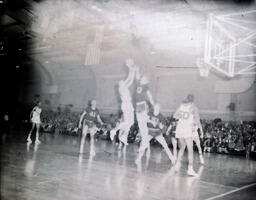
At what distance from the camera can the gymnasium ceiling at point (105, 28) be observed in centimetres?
735

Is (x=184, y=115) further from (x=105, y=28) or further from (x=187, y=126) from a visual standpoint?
(x=105, y=28)

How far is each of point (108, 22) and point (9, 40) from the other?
517cm

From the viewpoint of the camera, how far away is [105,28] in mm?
9164

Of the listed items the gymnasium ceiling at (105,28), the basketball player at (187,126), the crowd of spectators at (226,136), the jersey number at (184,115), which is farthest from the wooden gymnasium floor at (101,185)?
the crowd of spectators at (226,136)

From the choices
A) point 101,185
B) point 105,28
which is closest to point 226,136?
point 105,28

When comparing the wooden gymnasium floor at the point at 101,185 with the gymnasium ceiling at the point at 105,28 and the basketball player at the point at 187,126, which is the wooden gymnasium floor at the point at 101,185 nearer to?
the basketball player at the point at 187,126

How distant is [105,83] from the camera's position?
1082 centimetres

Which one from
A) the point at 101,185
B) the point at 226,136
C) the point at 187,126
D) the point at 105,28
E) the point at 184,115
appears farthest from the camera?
the point at 226,136

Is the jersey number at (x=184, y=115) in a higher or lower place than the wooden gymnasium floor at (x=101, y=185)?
higher

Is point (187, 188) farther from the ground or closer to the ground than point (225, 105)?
closer to the ground

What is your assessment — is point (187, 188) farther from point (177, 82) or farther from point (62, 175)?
point (177, 82)

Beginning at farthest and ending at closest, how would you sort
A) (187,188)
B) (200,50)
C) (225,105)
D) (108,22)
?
1. (225,105)
2. (200,50)
3. (108,22)
4. (187,188)

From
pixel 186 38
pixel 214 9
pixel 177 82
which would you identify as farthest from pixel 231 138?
pixel 214 9

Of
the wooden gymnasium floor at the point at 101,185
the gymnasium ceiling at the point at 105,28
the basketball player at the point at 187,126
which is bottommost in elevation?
the wooden gymnasium floor at the point at 101,185
